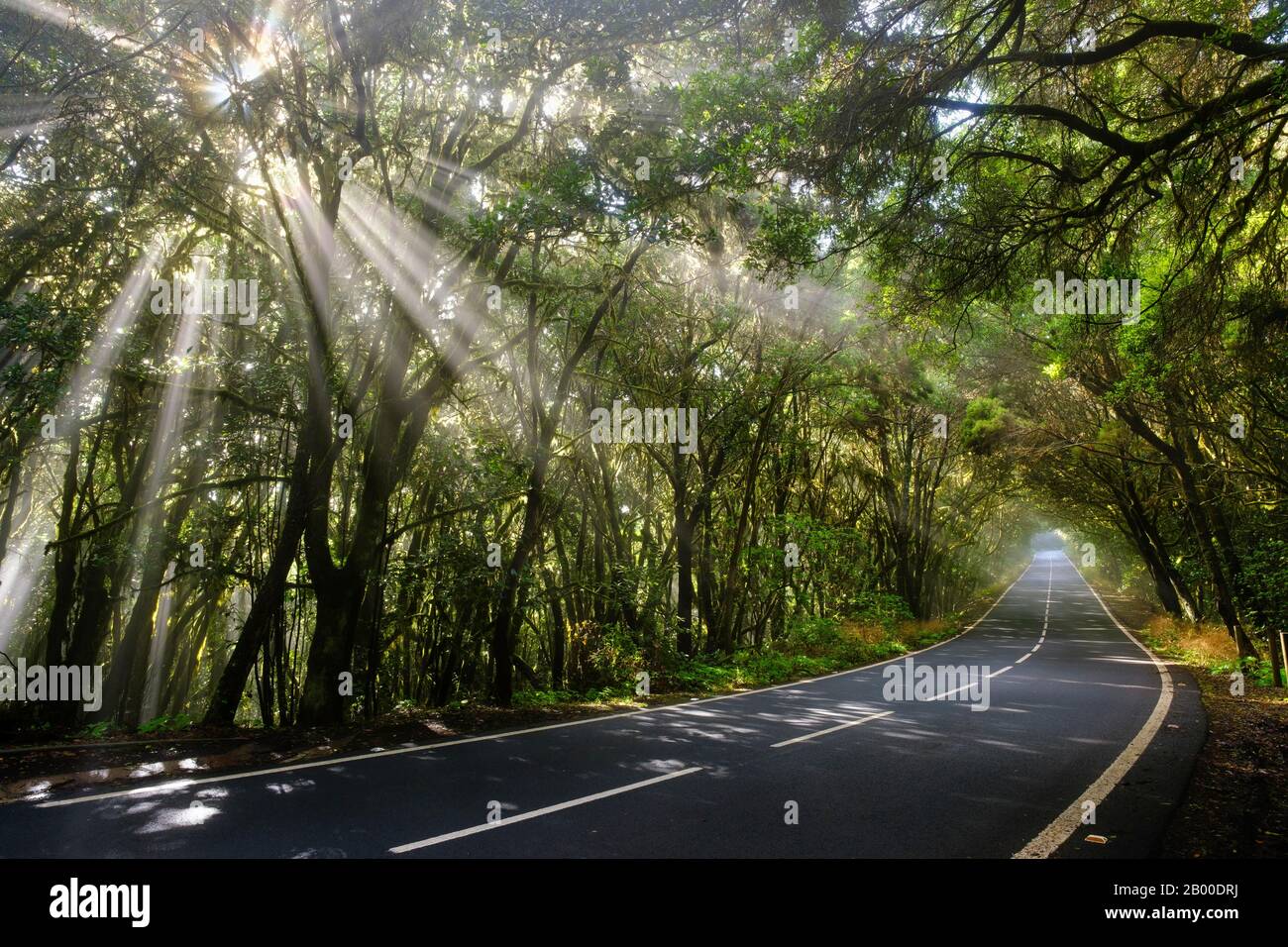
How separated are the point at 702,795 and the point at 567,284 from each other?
948 centimetres

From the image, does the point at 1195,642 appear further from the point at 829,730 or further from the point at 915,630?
the point at 829,730

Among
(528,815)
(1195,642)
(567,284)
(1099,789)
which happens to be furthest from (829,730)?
(1195,642)

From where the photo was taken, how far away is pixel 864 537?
32.1 metres

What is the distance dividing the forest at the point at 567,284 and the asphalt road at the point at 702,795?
156 inches

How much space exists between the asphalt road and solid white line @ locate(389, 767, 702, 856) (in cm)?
2

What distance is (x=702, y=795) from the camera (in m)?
6.21

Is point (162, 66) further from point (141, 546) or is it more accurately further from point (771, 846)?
point (771, 846)

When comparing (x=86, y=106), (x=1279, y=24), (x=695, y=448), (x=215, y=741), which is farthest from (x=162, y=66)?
(x=695, y=448)

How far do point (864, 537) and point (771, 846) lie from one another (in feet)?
94.4

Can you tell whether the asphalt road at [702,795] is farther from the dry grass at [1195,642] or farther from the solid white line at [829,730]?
the dry grass at [1195,642]

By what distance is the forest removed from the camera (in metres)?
6.97

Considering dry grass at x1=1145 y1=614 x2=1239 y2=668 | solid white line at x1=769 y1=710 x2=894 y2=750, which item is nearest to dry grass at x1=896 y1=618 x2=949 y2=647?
dry grass at x1=1145 y1=614 x2=1239 y2=668

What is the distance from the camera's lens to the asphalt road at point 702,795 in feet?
15.9

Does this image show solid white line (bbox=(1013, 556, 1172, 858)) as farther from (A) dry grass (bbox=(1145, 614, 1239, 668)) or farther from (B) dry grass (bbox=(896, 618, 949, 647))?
(B) dry grass (bbox=(896, 618, 949, 647))
